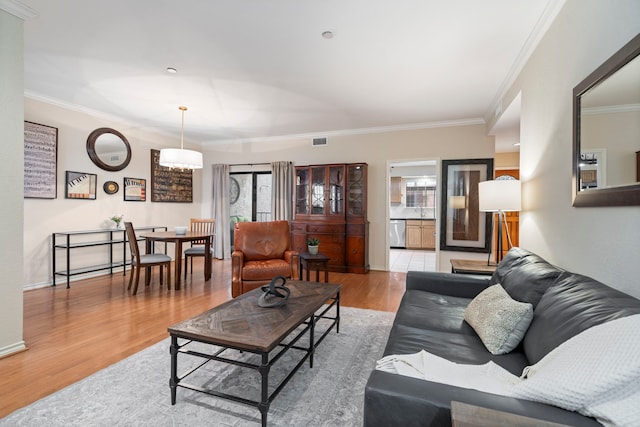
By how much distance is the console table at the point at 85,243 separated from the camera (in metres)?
4.11

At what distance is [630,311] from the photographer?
102 centimetres

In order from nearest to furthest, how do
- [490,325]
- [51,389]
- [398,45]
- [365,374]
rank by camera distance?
[490,325] < [51,389] < [365,374] < [398,45]

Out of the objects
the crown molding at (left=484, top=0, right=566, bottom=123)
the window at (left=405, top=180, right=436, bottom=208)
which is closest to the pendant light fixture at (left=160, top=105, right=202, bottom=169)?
the crown molding at (left=484, top=0, right=566, bottom=123)

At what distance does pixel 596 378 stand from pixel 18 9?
3.94 metres

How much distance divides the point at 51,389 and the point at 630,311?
3001mm

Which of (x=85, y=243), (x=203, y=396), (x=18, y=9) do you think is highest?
(x=18, y=9)

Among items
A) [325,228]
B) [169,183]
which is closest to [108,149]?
[169,183]

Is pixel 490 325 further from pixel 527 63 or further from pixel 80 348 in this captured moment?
pixel 80 348

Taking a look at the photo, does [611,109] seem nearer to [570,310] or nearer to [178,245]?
[570,310]

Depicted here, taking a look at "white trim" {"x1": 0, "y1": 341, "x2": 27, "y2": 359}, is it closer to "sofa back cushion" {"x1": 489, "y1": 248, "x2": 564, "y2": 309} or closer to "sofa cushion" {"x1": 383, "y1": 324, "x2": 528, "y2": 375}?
"sofa cushion" {"x1": 383, "y1": 324, "x2": 528, "y2": 375}

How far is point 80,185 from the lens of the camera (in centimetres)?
451

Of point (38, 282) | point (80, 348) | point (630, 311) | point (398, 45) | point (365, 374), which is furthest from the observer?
point (38, 282)

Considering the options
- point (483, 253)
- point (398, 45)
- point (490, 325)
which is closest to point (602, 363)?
A: point (490, 325)

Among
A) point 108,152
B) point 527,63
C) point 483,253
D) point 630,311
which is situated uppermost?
point 527,63
